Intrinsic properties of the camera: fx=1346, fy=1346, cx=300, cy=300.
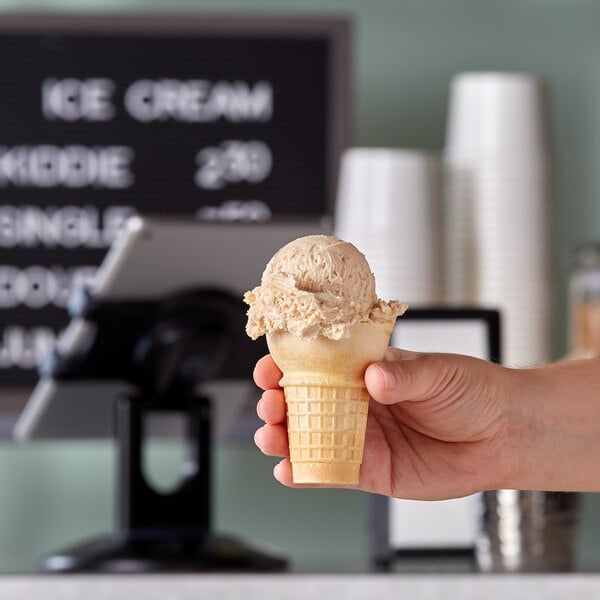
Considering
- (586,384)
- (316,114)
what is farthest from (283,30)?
(586,384)

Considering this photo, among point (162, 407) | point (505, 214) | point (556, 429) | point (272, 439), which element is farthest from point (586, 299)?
point (272, 439)

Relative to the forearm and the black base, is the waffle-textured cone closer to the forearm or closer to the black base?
the forearm

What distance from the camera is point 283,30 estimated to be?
2.74m

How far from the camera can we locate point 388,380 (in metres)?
0.96

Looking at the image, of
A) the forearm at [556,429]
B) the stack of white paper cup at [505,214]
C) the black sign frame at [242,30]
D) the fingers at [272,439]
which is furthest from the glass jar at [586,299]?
the fingers at [272,439]

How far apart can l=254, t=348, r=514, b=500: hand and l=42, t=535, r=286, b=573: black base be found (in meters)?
0.99

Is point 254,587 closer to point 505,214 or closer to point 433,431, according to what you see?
point 505,214

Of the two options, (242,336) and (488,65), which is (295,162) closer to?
(488,65)

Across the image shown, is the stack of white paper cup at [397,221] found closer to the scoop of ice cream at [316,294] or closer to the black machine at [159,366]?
the black machine at [159,366]

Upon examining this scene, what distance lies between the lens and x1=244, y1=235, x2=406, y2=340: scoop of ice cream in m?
0.95

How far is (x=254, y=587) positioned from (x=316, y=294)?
1217 millimetres

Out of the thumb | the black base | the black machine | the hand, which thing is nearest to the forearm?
the hand

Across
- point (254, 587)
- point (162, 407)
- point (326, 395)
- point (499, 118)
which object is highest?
point (499, 118)

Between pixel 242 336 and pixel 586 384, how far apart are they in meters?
0.97
